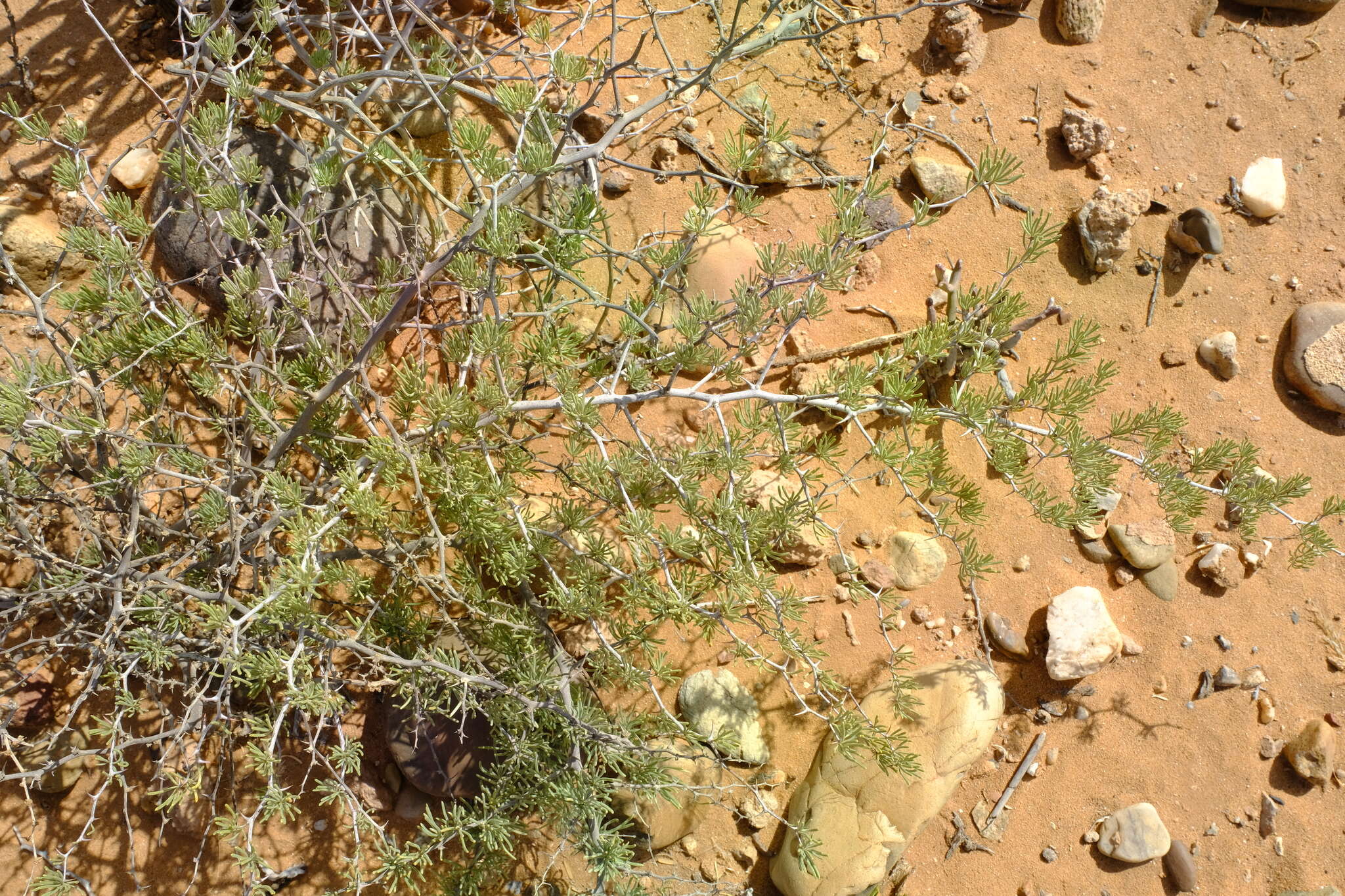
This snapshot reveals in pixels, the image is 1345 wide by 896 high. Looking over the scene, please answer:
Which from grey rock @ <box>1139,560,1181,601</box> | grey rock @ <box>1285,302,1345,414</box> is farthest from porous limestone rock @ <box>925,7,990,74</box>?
grey rock @ <box>1139,560,1181,601</box>

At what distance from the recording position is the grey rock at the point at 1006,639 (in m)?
3.31

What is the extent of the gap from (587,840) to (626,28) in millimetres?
3017

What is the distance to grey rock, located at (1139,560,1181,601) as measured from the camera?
3391mm

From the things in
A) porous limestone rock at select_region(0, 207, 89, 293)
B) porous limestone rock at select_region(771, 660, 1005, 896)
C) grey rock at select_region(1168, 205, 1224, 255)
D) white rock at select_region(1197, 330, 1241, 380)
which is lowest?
porous limestone rock at select_region(771, 660, 1005, 896)

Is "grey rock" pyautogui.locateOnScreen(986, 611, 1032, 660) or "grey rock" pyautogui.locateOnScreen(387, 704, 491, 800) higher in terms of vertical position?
"grey rock" pyautogui.locateOnScreen(387, 704, 491, 800)

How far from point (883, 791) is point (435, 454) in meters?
1.84

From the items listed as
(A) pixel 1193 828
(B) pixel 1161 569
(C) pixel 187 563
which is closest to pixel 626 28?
(C) pixel 187 563

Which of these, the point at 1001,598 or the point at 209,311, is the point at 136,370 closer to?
the point at 209,311

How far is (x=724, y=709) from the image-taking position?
10.5 feet

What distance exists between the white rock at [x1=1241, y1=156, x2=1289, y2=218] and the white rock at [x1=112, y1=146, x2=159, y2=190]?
4180mm

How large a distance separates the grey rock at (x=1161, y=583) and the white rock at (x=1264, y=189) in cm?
148

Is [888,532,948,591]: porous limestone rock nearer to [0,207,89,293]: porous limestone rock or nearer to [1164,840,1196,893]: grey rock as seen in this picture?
[1164,840,1196,893]: grey rock

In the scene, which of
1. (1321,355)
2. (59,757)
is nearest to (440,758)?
(59,757)

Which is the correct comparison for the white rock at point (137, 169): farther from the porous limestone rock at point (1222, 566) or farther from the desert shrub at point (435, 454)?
the porous limestone rock at point (1222, 566)
